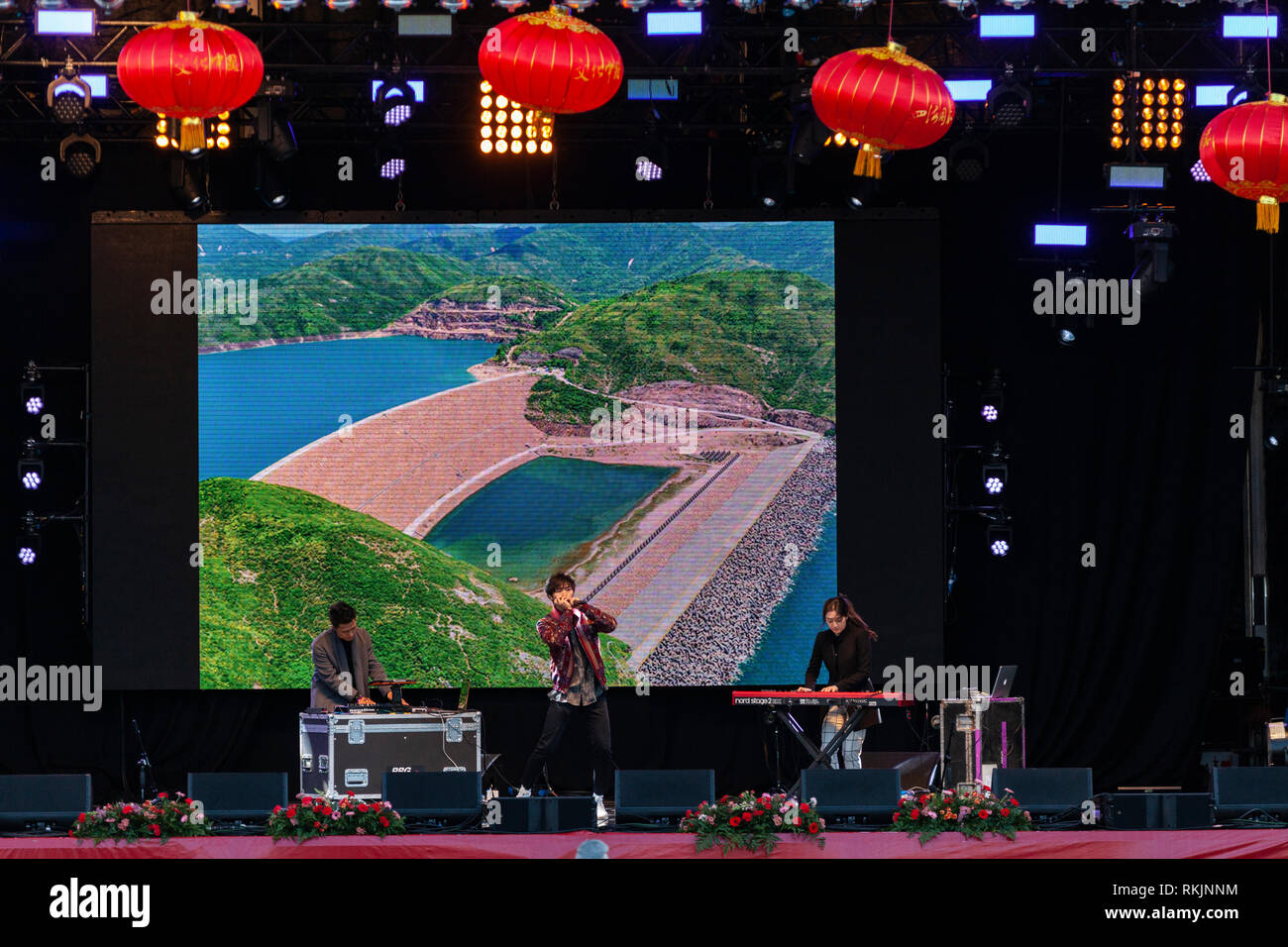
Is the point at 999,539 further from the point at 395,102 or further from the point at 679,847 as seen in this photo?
the point at 395,102

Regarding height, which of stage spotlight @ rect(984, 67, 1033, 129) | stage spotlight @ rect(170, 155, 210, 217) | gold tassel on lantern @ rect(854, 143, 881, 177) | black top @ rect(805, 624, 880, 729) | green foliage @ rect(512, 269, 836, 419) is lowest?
black top @ rect(805, 624, 880, 729)

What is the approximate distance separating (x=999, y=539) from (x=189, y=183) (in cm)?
611

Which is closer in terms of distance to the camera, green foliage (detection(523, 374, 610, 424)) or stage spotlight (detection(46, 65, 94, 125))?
stage spotlight (detection(46, 65, 94, 125))

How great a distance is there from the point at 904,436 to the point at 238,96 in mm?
5801

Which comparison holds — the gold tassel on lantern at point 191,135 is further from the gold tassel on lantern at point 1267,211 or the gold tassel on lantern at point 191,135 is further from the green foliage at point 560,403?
the gold tassel on lantern at point 1267,211

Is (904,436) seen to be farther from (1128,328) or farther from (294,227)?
(294,227)

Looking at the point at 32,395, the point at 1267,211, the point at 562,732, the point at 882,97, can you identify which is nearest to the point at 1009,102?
the point at 1267,211

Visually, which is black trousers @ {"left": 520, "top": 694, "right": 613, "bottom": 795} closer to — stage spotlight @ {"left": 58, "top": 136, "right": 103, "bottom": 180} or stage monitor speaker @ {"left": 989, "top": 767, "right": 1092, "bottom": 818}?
stage monitor speaker @ {"left": 989, "top": 767, "right": 1092, "bottom": 818}

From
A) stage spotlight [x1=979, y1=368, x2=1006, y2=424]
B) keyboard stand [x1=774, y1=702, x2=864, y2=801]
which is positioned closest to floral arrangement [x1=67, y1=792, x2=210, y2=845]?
keyboard stand [x1=774, y1=702, x2=864, y2=801]

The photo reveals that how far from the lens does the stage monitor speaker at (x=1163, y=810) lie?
7.76 metres

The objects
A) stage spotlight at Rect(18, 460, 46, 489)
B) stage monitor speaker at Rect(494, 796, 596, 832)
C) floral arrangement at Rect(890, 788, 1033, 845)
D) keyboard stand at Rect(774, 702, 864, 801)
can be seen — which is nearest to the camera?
floral arrangement at Rect(890, 788, 1033, 845)

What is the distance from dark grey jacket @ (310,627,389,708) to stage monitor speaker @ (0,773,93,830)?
218 centimetres

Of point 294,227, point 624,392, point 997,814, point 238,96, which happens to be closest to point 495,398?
point 624,392

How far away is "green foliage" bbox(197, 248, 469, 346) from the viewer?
38.0 feet
